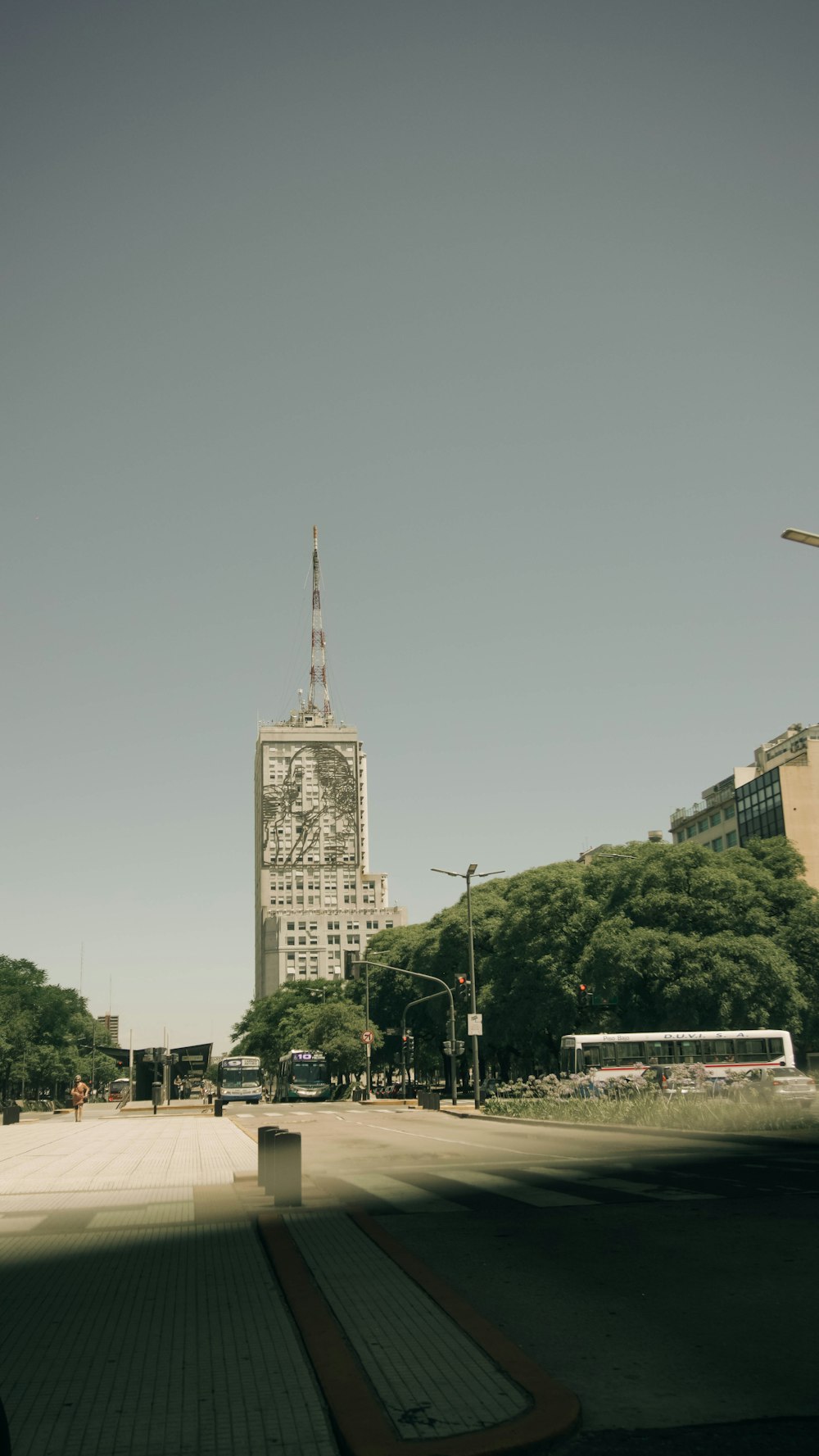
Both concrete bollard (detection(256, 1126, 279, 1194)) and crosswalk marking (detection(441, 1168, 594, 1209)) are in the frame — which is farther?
concrete bollard (detection(256, 1126, 279, 1194))

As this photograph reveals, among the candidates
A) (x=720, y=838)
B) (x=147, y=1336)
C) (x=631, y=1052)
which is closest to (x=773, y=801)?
(x=720, y=838)

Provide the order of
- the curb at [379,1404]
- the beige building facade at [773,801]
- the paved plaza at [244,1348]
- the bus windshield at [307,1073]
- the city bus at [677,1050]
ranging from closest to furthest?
the curb at [379,1404]
the paved plaza at [244,1348]
the city bus at [677,1050]
the bus windshield at [307,1073]
the beige building facade at [773,801]

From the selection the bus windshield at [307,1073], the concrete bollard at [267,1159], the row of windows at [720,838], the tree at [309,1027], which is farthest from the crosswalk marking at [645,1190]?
the row of windows at [720,838]

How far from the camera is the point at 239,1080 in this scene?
61844 mm

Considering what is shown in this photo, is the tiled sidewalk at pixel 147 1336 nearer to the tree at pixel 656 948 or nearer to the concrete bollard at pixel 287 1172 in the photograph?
the concrete bollard at pixel 287 1172

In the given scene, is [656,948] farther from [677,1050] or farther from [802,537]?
[802,537]

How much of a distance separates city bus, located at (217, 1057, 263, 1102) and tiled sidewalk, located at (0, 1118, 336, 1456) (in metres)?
48.7

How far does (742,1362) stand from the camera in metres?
6.15

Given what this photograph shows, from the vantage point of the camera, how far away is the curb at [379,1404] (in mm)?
4762

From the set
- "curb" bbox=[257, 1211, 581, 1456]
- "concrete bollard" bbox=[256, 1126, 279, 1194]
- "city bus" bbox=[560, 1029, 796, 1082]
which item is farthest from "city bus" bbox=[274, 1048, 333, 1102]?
"curb" bbox=[257, 1211, 581, 1456]

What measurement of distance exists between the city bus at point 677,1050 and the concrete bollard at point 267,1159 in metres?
31.7

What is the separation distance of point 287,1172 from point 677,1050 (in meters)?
34.4

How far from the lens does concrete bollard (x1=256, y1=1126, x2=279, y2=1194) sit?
536 inches

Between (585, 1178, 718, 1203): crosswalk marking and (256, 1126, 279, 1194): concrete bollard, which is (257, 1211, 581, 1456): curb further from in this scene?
(585, 1178, 718, 1203): crosswalk marking
